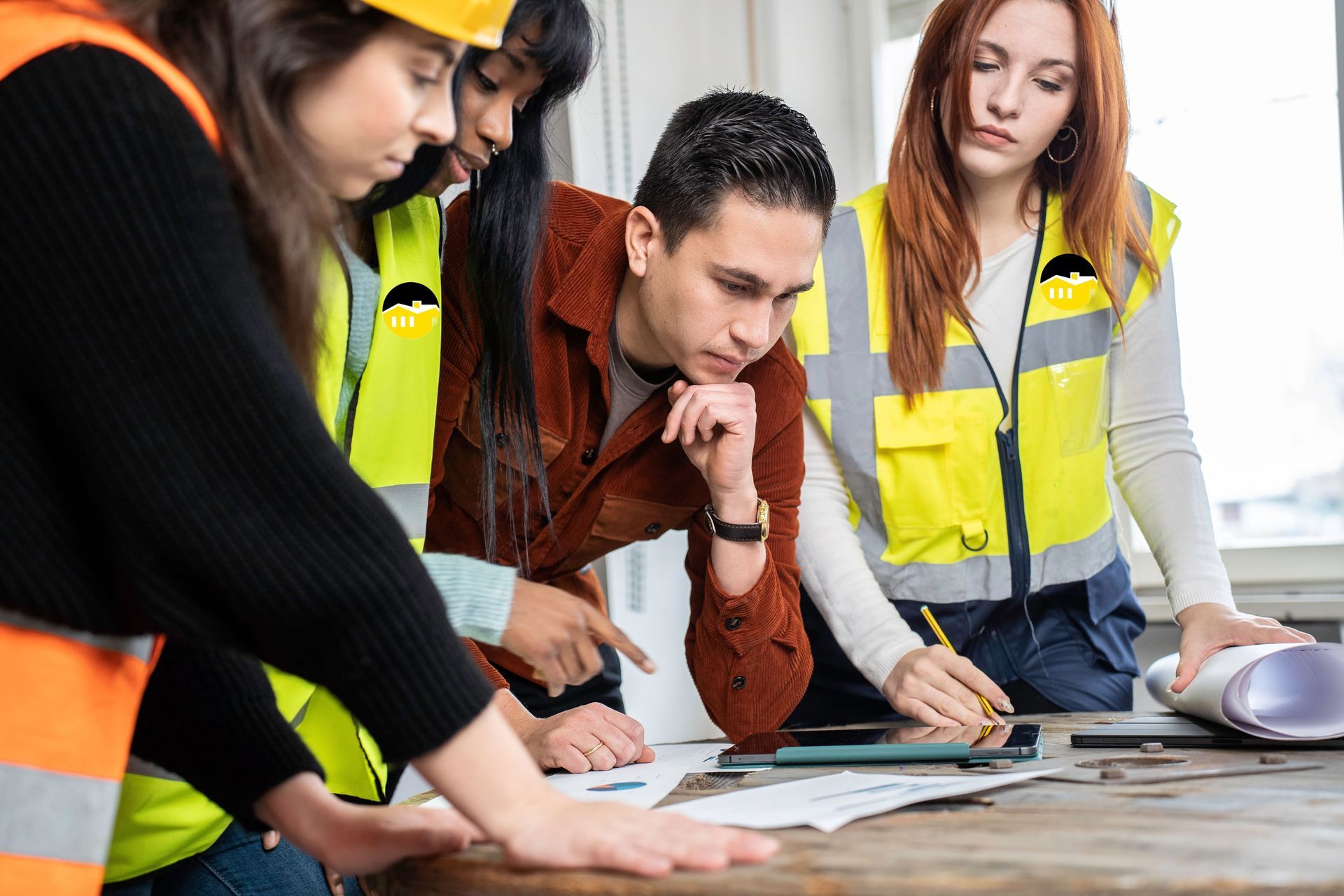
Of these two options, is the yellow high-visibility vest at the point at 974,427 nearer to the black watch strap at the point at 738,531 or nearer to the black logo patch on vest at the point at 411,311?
the black watch strap at the point at 738,531

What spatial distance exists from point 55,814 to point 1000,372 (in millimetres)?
1436

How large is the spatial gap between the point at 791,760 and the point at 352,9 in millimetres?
735

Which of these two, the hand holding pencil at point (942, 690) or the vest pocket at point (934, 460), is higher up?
the vest pocket at point (934, 460)

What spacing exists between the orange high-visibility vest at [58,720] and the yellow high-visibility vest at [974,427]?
1224mm

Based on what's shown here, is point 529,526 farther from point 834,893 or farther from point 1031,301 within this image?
point 834,893

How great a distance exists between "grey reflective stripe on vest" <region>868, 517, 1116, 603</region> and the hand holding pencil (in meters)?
0.25

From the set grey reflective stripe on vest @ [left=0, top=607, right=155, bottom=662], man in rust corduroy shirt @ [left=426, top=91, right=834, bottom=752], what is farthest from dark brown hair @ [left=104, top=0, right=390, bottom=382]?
man in rust corduroy shirt @ [left=426, top=91, right=834, bottom=752]

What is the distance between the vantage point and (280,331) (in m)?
0.77

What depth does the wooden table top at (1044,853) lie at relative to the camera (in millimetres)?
647

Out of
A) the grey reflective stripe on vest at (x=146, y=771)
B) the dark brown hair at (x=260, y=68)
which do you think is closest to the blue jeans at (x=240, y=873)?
the grey reflective stripe on vest at (x=146, y=771)

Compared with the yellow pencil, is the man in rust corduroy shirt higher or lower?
higher

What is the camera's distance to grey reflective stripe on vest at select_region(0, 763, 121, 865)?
680 millimetres

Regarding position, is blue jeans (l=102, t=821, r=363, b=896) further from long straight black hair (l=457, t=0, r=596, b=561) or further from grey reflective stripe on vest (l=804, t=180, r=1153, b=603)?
grey reflective stripe on vest (l=804, t=180, r=1153, b=603)

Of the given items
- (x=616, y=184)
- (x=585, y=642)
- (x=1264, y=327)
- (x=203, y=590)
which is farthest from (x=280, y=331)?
(x=1264, y=327)
